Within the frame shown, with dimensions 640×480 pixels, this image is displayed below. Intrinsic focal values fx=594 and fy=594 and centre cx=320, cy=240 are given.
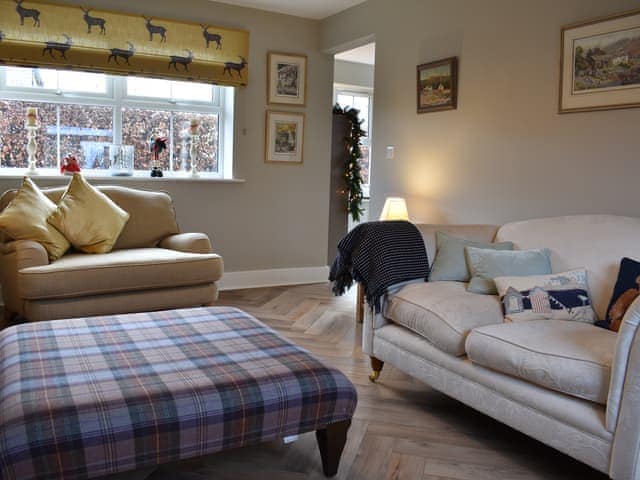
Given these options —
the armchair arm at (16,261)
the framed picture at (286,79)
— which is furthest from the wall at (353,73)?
the armchair arm at (16,261)

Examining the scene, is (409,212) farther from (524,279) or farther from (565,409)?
(565,409)

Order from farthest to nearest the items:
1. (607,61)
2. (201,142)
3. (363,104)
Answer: (363,104) → (201,142) → (607,61)

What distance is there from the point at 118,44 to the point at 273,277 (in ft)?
7.76

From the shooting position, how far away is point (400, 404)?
2.82m

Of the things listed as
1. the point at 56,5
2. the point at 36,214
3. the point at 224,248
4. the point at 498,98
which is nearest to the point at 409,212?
the point at 498,98

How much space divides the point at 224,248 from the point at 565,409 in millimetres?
3695

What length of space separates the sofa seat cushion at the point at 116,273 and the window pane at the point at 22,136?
1232mm

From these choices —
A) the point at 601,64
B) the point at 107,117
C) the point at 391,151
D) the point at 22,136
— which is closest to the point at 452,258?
the point at 601,64

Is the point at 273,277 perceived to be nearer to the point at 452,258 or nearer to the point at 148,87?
the point at 148,87

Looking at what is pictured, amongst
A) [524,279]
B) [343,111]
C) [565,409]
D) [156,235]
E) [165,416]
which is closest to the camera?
[165,416]

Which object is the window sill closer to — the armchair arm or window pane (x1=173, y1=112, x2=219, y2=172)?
window pane (x1=173, y1=112, x2=219, y2=172)

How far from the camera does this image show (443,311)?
8.59ft

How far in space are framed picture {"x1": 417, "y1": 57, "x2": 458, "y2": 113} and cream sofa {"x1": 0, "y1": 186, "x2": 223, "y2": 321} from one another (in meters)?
1.86

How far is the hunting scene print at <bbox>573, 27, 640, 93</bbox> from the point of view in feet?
9.47
